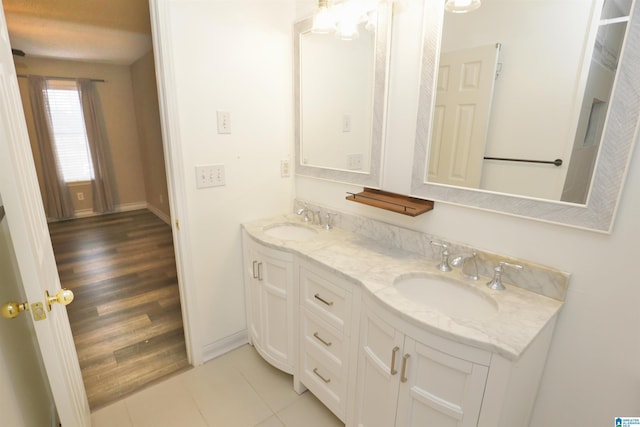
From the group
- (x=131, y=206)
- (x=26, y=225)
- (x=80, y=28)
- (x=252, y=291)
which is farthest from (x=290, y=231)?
(x=131, y=206)

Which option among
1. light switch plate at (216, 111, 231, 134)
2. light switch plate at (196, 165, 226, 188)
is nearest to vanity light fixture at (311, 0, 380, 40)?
light switch plate at (216, 111, 231, 134)

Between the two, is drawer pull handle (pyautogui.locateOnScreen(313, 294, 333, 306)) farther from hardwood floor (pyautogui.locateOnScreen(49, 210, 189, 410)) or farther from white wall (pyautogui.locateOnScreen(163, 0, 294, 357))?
hardwood floor (pyautogui.locateOnScreen(49, 210, 189, 410))

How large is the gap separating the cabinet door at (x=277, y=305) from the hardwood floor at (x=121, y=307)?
62 cm

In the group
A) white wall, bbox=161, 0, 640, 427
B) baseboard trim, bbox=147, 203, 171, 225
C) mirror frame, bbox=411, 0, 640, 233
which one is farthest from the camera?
baseboard trim, bbox=147, 203, 171, 225

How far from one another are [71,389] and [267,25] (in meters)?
1.97

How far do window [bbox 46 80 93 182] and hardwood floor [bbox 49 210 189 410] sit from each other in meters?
1.05

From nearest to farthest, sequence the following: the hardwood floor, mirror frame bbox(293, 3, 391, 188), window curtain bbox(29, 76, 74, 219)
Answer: mirror frame bbox(293, 3, 391, 188) < the hardwood floor < window curtain bbox(29, 76, 74, 219)

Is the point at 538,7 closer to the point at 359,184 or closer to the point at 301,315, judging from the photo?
the point at 359,184

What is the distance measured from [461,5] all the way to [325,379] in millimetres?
1723

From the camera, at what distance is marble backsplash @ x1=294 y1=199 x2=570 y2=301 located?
3.66ft

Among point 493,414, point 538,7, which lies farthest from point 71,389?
point 538,7

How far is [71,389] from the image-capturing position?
1.14 m

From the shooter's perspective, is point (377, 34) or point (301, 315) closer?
point (377, 34)

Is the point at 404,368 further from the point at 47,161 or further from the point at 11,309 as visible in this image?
the point at 47,161
